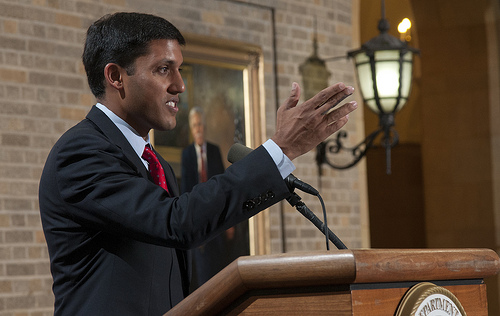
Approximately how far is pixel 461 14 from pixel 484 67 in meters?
0.61

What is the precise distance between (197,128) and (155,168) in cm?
290

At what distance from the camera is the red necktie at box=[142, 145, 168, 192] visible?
2.15m

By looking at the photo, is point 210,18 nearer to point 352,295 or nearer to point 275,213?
point 275,213

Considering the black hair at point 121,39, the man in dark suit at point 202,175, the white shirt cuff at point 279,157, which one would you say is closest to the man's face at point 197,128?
the man in dark suit at point 202,175

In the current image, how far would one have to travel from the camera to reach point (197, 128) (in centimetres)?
506

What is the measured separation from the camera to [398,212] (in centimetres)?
976

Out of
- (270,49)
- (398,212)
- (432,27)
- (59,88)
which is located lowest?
(398,212)

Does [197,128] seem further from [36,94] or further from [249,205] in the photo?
[249,205]

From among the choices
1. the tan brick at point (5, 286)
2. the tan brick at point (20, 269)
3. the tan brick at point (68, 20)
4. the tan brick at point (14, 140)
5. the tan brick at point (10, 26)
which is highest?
the tan brick at point (68, 20)

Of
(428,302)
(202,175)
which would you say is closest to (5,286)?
(202,175)

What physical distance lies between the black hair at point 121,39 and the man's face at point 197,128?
9.05 feet

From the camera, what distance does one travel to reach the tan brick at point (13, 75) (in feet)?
13.7

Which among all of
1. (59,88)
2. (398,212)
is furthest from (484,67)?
(59,88)

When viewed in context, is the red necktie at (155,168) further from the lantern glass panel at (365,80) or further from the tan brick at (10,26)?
the lantern glass panel at (365,80)
